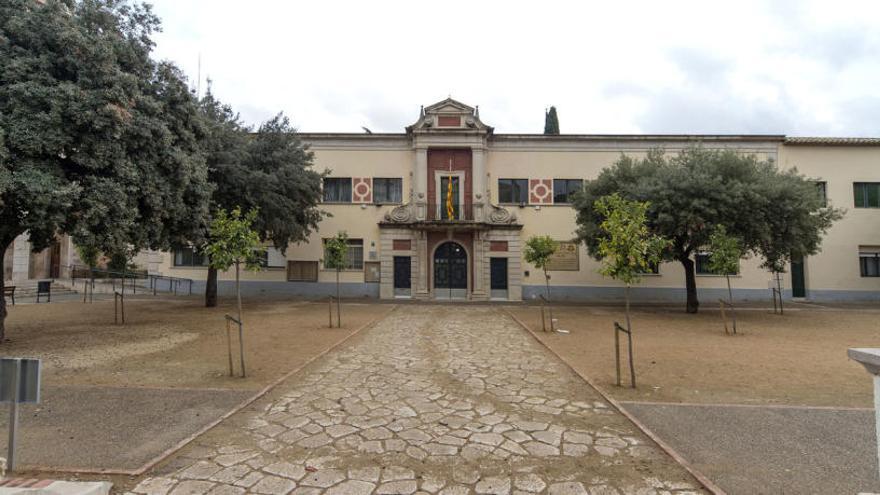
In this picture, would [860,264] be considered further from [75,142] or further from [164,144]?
[75,142]

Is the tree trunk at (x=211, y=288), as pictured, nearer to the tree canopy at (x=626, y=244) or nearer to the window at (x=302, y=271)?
the window at (x=302, y=271)

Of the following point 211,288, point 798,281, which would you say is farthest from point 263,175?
point 798,281

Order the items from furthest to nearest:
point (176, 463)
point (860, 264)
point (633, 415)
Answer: point (860, 264), point (633, 415), point (176, 463)

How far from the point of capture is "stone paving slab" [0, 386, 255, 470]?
405cm

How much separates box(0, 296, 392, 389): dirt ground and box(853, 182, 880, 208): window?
91.0 feet

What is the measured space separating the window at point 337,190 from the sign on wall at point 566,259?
12731mm

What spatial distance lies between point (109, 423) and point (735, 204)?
17641mm

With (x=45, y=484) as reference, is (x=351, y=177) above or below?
above

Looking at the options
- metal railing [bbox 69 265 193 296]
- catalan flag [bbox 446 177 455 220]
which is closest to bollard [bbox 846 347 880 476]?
catalan flag [bbox 446 177 455 220]

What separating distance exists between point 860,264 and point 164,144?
33.4m

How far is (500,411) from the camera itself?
17.9 feet

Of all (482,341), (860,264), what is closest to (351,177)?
(482,341)

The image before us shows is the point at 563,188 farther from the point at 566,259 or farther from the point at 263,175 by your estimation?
the point at 263,175

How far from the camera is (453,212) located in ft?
76.0
